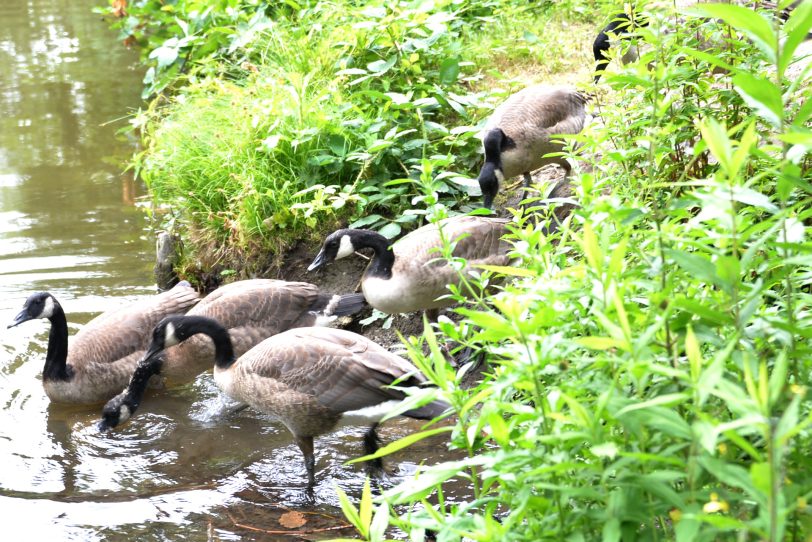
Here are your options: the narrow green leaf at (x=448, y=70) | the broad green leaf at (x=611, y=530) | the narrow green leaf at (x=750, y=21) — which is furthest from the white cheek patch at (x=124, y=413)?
the narrow green leaf at (x=750, y=21)

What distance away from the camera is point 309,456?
521cm

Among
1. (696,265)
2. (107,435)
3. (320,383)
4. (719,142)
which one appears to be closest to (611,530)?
(696,265)

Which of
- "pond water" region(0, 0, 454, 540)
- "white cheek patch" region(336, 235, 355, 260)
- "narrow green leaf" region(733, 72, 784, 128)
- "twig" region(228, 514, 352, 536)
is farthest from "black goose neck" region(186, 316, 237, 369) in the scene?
"narrow green leaf" region(733, 72, 784, 128)

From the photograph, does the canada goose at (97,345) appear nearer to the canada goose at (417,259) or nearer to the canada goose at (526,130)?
the canada goose at (417,259)

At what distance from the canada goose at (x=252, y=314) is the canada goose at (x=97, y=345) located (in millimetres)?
218

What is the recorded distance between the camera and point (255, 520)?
482 centimetres

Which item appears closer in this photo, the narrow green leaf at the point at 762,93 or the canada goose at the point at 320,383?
the narrow green leaf at the point at 762,93

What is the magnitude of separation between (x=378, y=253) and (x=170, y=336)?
4.68ft

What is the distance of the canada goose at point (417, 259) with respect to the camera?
5.94m

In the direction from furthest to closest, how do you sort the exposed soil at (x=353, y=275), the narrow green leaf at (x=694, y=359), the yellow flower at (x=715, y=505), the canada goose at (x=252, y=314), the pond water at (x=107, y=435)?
the exposed soil at (x=353, y=275)
the canada goose at (x=252, y=314)
the pond water at (x=107, y=435)
the narrow green leaf at (x=694, y=359)
the yellow flower at (x=715, y=505)

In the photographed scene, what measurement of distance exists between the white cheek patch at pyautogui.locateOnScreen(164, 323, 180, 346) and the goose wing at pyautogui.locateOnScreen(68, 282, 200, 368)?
26.6 inches

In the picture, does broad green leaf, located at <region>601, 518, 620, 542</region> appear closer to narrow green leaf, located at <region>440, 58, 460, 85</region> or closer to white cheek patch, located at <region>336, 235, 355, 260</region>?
white cheek patch, located at <region>336, 235, 355, 260</region>

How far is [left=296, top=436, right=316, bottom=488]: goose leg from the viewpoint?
5.13m

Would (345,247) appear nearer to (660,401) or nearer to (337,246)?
(337,246)
